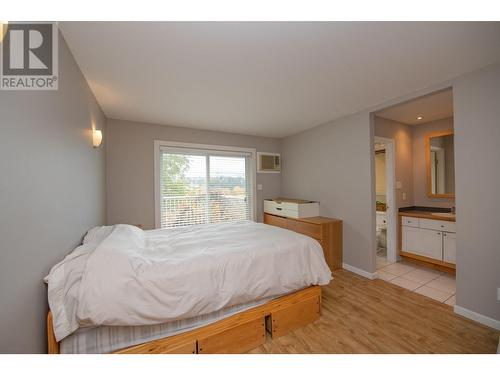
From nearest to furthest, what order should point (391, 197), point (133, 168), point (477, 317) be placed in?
1. point (477, 317)
2. point (133, 168)
3. point (391, 197)

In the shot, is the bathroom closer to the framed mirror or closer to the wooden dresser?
the framed mirror

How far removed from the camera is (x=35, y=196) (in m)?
1.06

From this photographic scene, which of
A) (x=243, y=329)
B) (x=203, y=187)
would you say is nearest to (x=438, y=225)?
(x=243, y=329)

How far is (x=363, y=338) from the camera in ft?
5.42

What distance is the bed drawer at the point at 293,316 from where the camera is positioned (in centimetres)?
168

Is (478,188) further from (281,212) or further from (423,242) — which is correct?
(281,212)

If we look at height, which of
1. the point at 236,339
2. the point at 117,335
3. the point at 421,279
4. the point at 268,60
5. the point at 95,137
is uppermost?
the point at 268,60

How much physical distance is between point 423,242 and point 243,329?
315 cm

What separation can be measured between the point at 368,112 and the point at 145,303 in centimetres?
326

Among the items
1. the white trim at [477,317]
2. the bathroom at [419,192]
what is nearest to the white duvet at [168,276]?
the white trim at [477,317]

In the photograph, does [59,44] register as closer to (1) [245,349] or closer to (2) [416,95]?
(1) [245,349]

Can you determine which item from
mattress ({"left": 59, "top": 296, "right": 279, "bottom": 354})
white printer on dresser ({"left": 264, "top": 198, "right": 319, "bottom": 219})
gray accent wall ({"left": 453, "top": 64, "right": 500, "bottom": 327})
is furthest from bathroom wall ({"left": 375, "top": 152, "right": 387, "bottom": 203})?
mattress ({"left": 59, "top": 296, "right": 279, "bottom": 354})

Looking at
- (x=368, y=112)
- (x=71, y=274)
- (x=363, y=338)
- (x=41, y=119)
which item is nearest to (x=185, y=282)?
(x=71, y=274)

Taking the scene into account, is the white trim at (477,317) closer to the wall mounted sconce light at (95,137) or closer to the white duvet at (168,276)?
the white duvet at (168,276)
